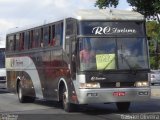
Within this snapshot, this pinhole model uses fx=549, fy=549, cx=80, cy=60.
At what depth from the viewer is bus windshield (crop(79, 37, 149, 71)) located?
55.5 ft

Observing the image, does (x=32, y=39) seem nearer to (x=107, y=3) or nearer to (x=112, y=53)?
(x=107, y=3)

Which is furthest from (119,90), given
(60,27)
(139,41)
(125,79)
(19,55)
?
(19,55)

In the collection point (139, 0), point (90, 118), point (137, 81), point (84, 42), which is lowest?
point (90, 118)

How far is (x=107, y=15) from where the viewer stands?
17734 millimetres

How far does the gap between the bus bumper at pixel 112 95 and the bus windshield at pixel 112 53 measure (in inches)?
27.1

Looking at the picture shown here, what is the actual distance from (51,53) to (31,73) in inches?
111

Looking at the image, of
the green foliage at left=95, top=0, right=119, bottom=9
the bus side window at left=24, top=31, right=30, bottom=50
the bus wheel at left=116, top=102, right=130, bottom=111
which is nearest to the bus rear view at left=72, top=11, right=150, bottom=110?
the bus wheel at left=116, top=102, right=130, bottom=111

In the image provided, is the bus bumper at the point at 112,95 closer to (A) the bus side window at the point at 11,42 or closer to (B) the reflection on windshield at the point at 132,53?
(B) the reflection on windshield at the point at 132,53

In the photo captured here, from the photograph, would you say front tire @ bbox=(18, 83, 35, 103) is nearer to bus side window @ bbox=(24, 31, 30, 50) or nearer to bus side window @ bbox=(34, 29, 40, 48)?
bus side window @ bbox=(24, 31, 30, 50)

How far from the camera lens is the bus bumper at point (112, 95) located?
16797 millimetres

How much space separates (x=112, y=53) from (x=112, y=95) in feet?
4.30

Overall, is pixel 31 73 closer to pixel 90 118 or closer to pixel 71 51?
pixel 71 51

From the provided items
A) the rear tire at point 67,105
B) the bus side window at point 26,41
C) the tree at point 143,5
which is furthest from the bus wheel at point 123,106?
the bus side window at point 26,41

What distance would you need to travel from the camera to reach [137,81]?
56.7ft
